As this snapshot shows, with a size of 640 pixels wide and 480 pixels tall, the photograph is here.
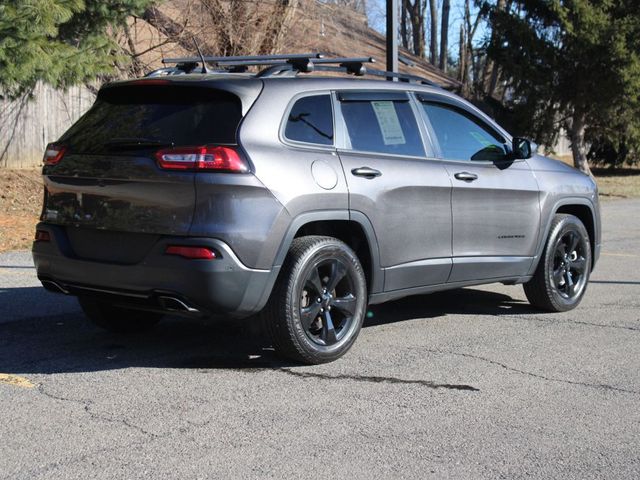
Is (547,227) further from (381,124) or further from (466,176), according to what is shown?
(381,124)

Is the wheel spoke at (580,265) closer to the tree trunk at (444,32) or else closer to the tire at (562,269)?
the tire at (562,269)

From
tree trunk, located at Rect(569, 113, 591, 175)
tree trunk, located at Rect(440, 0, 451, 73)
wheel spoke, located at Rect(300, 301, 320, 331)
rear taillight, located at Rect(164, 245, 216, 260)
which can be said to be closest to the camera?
rear taillight, located at Rect(164, 245, 216, 260)

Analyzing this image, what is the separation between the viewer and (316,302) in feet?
19.7

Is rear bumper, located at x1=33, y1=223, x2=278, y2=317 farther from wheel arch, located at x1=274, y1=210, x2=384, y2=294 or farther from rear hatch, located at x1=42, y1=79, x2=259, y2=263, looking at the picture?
wheel arch, located at x1=274, y1=210, x2=384, y2=294

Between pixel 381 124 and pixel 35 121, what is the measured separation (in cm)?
1377

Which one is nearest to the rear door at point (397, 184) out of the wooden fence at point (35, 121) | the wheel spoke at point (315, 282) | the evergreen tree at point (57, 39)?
the wheel spoke at point (315, 282)

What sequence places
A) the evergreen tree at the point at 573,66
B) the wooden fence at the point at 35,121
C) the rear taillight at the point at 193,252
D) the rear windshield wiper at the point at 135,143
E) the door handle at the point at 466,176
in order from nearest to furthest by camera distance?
the rear taillight at the point at 193,252 → the rear windshield wiper at the point at 135,143 → the door handle at the point at 466,176 → the wooden fence at the point at 35,121 → the evergreen tree at the point at 573,66

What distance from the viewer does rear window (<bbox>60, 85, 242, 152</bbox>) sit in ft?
18.7

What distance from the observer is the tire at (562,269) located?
7.89 meters

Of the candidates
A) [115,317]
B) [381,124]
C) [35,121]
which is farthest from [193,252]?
[35,121]

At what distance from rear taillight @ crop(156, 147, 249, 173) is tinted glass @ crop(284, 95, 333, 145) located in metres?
0.51

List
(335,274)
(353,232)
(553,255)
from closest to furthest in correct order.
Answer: (335,274) → (353,232) → (553,255)

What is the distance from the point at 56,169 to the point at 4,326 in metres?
1.52

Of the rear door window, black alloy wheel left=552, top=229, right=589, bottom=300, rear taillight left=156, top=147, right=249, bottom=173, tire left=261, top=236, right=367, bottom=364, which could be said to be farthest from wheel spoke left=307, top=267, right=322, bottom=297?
black alloy wheel left=552, top=229, right=589, bottom=300
